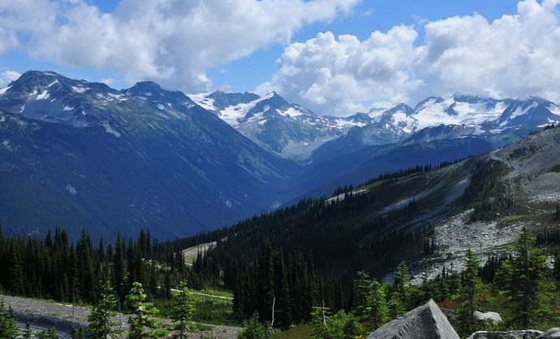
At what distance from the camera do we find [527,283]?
35.4 m

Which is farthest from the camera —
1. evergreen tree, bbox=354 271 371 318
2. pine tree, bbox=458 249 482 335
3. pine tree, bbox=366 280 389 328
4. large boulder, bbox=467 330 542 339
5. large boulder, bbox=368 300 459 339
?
evergreen tree, bbox=354 271 371 318

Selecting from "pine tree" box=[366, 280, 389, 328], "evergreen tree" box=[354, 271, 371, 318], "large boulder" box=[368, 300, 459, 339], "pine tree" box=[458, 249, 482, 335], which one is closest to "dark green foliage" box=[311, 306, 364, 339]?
"pine tree" box=[366, 280, 389, 328]

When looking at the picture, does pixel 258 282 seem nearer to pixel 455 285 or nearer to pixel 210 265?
pixel 455 285

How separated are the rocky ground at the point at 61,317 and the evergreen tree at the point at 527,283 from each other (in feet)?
139

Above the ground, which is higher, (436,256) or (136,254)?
(136,254)

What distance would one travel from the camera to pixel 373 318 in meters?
48.6

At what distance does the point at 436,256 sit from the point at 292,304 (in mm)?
90435

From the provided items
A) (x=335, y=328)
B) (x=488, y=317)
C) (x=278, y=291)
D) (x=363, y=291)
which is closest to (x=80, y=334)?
(x=335, y=328)

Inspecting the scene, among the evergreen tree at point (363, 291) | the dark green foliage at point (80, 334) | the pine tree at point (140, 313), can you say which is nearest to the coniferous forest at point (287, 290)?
the pine tree at point (140, 313)

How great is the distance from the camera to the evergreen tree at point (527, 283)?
3503 centimetres

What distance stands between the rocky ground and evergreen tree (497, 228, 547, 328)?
42449mm

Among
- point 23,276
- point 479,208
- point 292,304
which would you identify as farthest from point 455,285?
point 479,208

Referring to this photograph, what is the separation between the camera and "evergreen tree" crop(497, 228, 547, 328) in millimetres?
35031

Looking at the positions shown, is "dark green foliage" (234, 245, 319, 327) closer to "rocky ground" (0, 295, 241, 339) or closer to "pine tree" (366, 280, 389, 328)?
"rocky ground" (0, 295, 241, 339)
